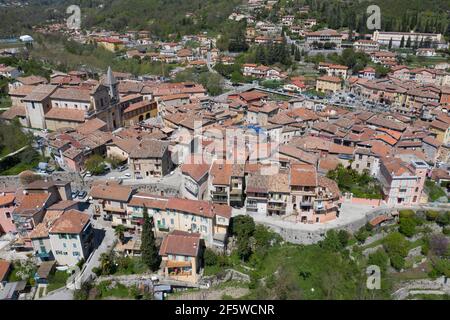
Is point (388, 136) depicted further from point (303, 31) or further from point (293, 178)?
point (303, 31)

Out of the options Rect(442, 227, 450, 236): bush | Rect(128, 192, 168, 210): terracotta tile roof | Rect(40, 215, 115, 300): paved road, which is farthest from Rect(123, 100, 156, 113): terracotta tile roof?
Rect(442, 227, 450, 236): bush

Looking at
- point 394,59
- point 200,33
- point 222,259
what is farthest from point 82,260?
point 200,33

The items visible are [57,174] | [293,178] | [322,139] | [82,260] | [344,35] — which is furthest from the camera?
[344,35]

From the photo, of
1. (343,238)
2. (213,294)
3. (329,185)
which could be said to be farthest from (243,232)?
(329,185)

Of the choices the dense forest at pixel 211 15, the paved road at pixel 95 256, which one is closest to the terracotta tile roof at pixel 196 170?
the paved road at pixel 95 256

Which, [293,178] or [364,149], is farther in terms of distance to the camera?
[364,149]

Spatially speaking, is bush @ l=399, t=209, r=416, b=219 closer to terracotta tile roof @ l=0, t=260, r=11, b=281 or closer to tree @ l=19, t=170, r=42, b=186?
terracotta tile roof @ l=0, t=260, r=11, b=281

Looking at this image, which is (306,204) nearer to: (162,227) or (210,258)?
(210,258)
